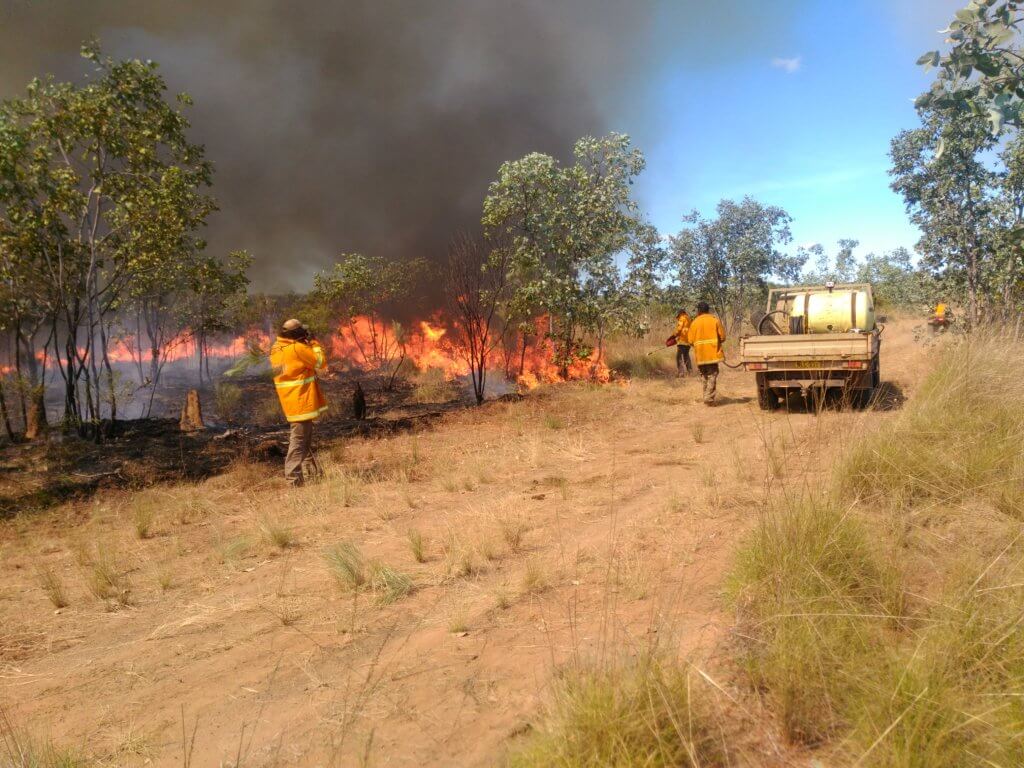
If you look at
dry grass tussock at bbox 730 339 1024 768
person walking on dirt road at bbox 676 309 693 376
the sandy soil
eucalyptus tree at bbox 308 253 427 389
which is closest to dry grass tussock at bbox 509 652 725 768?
the sandy soil

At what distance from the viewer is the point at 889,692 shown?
2127 millimetres

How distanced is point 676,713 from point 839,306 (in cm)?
1115

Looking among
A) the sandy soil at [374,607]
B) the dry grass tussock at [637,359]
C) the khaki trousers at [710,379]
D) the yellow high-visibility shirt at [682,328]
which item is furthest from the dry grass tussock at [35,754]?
the dry grass tussock at [637,359]

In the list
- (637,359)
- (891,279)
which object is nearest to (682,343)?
(637,359)

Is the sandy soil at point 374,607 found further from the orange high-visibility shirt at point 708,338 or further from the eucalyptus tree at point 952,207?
the eucalyptus tree at point 952,207

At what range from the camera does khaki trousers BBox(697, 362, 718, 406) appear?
12.1m

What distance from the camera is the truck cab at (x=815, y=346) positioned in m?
9.72

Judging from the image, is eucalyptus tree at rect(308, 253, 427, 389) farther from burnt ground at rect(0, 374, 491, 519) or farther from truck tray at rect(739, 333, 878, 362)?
truck tray at rect(739, 333, 878, 362)

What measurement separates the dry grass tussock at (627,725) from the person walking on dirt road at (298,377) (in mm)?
5892

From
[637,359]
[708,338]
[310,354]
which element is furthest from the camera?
[637,359]

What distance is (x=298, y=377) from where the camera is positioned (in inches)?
299

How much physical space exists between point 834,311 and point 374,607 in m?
10.6

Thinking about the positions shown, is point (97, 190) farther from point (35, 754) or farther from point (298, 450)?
point (35, 754)

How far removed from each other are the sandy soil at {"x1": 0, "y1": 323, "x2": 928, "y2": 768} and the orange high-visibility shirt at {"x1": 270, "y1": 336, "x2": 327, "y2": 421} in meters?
0.95
